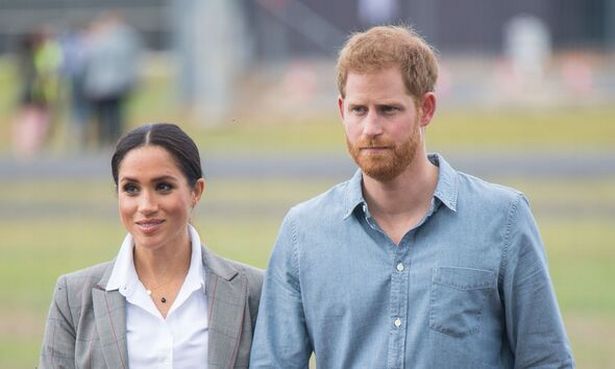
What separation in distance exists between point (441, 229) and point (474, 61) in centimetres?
3250

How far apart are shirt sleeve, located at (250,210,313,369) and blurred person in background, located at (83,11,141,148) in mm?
20722

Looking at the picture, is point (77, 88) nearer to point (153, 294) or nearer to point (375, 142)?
point (153, 294)

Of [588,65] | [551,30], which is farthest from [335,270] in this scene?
[551,30]

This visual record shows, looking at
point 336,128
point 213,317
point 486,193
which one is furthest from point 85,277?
point 336,128

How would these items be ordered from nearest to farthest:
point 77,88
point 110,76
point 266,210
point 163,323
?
point 163,323, point 266,210, point 110,76, point 77,88

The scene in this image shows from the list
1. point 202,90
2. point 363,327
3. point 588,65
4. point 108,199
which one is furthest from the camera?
point 588,65

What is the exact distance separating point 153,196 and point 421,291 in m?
0.80

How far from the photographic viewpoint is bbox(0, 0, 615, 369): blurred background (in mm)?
14664

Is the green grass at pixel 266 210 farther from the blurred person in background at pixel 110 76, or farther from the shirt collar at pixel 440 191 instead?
the shirt collar at pixel 440 191

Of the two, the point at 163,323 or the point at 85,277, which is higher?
the point at 85,277

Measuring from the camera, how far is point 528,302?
13.8 ft

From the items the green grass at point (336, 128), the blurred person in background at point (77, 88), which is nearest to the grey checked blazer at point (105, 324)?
the green grass at point (336, 128)

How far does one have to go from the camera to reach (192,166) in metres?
4.48

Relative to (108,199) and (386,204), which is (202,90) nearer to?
(108,199)
